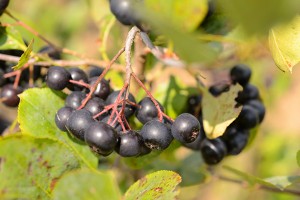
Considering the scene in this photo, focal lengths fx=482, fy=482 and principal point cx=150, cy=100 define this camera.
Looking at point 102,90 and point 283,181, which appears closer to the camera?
point 102,90

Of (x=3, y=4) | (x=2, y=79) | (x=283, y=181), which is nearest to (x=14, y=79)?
(x=2, y=79)

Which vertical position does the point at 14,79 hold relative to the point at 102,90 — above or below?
below

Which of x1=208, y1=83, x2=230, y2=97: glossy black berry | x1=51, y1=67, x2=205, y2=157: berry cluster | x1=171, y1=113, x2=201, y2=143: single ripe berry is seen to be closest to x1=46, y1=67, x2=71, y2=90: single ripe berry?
x1=51, y1=67, x2=205, y2=157: berry cluster

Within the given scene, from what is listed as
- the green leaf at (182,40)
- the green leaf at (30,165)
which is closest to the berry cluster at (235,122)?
the green leaf at (30,165)

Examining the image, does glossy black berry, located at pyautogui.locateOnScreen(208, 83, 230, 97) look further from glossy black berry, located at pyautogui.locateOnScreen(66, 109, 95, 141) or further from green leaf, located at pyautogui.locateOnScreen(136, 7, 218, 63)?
green leaf, located at pyautogui.locateOnScreen(136, 7, 218, 63)

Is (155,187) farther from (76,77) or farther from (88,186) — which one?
(76,77)

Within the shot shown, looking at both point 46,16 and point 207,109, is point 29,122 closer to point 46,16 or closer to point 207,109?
point 207,109

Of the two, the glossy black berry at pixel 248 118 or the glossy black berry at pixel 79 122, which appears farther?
the glossy black berry at pixel 248 118

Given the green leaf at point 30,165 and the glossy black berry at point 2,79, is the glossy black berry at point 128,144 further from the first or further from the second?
the glossy black berry at point 2,79
